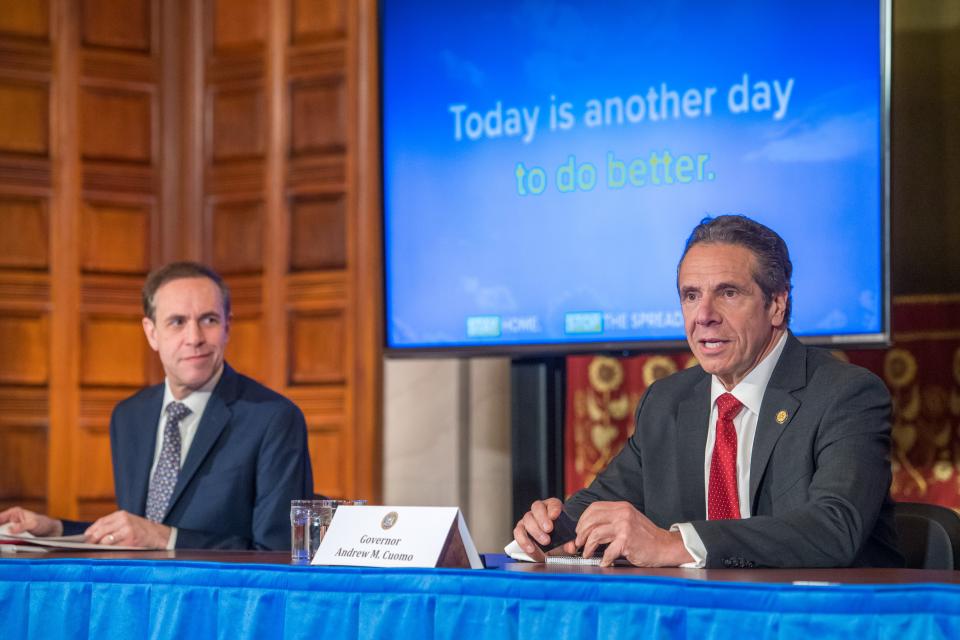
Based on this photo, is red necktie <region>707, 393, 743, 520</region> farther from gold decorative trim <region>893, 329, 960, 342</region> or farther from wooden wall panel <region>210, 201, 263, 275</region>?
wooden wall panel <region>210, 201, 263, 275</region>

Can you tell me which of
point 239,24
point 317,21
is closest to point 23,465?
point 239,24

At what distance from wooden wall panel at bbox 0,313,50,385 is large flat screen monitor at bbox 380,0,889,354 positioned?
196cm

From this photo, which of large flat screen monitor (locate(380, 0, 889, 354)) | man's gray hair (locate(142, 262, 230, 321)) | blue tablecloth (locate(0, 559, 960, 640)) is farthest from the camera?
large flat screen monitor (locate(380, 0, 889, 354))

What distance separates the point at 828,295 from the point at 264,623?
2117mm

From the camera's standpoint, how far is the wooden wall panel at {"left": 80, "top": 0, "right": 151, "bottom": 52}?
5.66 m

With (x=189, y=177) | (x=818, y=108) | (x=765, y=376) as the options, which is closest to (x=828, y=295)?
(x=818, y=108)

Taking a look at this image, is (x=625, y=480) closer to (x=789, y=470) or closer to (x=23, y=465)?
(x=789, y=470)

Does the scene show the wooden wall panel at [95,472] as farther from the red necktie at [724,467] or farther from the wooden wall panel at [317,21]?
the red necktie at [724,467]

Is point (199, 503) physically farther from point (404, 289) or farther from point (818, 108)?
point (818, 108)

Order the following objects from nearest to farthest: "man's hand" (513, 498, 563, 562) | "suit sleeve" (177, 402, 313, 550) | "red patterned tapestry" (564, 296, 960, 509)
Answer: "man's hand" (513, 498, 563, 562) < "suit sleeve" (177, 402, 313, 550) < "red patterned tapestry" (564, 296, 960, 509)

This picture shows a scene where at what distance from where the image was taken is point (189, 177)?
5.80m

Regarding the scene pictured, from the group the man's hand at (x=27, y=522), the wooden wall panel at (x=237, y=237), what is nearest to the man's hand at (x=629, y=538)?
the man's hand at (x=27, y=522)

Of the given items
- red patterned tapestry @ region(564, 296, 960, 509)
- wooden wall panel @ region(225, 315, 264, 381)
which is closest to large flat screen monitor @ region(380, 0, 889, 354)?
red patterned tapestry @ region(564, 296, 960, 509)

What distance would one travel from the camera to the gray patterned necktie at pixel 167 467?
3.11 m
